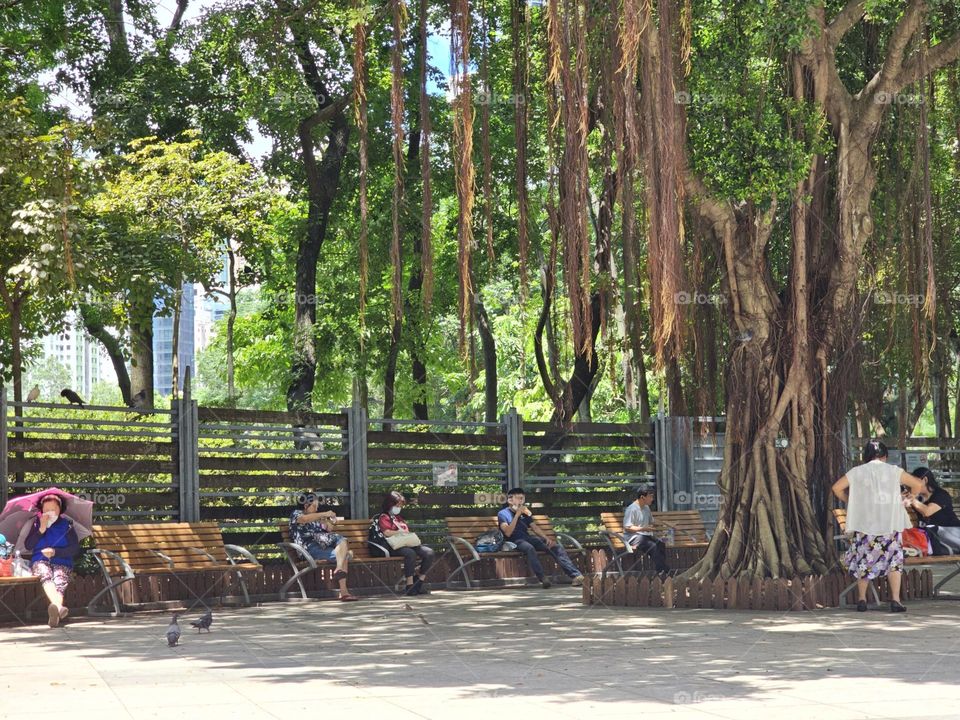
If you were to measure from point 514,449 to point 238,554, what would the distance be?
479 centimetres

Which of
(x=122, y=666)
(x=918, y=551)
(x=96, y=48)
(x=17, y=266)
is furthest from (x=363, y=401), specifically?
(x=122, y=666)

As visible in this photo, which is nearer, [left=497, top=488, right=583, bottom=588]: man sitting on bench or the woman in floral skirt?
the woman in floral skirt

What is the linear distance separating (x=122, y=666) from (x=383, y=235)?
699 inches

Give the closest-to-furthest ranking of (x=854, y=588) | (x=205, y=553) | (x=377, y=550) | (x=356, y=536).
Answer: (x=854, y=588)
(x=205, y=553)
(x=377, y=550)
(x=356, y=536)

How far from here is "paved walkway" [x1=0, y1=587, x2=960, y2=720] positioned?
6.23m

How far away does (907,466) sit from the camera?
22109 millimetres

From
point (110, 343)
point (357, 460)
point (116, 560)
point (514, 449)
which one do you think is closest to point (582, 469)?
point (514, 449)

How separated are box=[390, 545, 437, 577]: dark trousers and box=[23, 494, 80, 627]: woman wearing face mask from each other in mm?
3790

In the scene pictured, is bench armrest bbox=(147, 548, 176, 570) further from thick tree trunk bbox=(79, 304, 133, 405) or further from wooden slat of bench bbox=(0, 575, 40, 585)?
thick tree trunk bbox=(79, 304, 133, 405)

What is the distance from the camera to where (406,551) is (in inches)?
560

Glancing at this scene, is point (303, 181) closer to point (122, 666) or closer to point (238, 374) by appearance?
point (238, 374)

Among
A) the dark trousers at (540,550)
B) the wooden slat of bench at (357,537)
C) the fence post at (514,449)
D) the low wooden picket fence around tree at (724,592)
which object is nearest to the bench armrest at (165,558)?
the wooden slat of bench at (357,537)

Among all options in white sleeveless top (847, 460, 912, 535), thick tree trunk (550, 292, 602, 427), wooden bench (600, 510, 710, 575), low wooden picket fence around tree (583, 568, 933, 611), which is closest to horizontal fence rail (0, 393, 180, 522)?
low wooden picket fence around tree (583, 568, 933, 611)

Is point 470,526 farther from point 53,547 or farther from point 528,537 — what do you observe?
point 53,547
